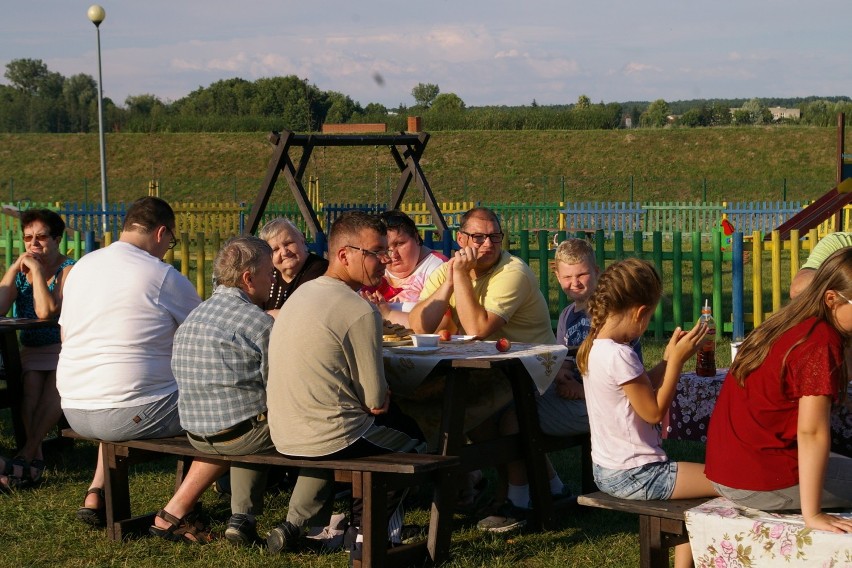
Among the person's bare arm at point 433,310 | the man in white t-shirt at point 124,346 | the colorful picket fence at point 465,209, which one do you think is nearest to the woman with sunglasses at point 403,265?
the person's bare arm at point 433,310

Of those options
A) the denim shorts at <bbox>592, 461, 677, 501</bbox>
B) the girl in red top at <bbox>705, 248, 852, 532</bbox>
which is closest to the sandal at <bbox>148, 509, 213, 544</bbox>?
the denim shorts at <bbox>592, 461, 677, 501</bbox>

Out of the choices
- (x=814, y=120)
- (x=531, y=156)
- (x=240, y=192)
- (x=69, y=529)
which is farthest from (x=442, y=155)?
(x=69, y=529)

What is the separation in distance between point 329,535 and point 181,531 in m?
0.66

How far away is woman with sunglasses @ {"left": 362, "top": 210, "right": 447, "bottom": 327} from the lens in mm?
5840


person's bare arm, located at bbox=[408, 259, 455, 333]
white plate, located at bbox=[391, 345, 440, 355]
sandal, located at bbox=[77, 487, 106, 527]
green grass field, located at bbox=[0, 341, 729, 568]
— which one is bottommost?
green grass field, located at bbox=[0, 341, 729, 568]

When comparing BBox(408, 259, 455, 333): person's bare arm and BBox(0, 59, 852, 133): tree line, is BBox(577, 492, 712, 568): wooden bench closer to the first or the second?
BBox(408, 259, 455, 333): person's bare arm

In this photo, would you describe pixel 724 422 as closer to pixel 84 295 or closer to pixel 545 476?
pixel 545 476

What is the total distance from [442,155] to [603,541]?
43.3m

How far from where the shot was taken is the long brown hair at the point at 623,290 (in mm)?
3674

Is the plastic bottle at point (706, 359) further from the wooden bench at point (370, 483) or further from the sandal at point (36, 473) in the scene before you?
the sandal at point (36, 473)

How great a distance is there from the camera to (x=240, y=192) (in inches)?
1736

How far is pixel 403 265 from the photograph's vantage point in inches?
233

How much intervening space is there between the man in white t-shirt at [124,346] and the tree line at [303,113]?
43.4 metres

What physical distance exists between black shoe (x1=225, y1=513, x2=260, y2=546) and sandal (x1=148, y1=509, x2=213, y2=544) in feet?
0.48
